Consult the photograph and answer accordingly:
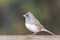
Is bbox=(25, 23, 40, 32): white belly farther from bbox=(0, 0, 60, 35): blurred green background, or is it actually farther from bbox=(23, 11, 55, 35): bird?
bbox=(0, 0, 60, 35): blurred green background

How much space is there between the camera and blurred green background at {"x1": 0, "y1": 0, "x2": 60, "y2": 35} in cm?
529

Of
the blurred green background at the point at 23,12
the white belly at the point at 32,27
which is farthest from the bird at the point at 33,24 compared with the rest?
the blurred green background at the point at 23,12

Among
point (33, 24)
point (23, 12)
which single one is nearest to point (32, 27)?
point (33, 24)

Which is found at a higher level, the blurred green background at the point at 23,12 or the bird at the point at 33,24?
the blurred green background at the point at 23,12

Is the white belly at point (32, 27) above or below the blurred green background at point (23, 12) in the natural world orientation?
below

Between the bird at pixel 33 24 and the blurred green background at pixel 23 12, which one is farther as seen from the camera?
the blurred green background at pixel 23 12

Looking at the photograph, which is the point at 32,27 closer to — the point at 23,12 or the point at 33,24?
the point at 33,24

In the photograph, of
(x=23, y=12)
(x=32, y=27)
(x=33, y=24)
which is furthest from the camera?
(x=23, y=12)

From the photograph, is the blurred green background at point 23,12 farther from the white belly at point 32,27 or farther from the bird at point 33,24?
the white belly at point 32,27

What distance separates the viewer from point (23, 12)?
5.41 meters

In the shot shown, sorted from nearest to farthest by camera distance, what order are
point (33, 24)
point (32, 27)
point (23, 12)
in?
point (32, 27), point (33, 24), point (23, 12)

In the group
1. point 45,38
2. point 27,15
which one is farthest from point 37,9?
point 45,38

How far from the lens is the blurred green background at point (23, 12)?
17.4 ft

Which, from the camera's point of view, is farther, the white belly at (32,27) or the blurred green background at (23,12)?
the blurred green background at (23,12)
